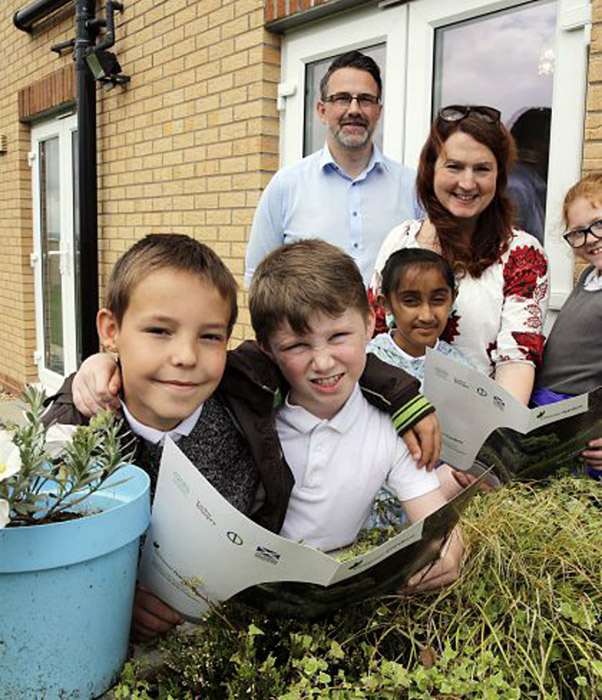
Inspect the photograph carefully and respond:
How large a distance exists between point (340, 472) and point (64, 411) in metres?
0.50

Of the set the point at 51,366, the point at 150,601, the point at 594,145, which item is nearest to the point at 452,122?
the point at 594,145

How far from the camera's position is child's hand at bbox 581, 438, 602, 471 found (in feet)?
5.16

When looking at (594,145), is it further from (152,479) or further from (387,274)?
(152,479)

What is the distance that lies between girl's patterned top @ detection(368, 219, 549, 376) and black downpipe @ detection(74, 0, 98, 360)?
3841 millimetres

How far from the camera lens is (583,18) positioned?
2461 millimetres

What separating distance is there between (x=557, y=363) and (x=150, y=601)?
130 cm

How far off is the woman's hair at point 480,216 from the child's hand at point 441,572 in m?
1.08

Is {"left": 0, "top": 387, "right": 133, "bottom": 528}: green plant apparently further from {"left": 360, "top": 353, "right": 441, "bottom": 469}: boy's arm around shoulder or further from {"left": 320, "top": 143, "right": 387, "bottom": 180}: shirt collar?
{"left": 320, "top": 143, "right": 387, "bottom": 180}: shirt collar

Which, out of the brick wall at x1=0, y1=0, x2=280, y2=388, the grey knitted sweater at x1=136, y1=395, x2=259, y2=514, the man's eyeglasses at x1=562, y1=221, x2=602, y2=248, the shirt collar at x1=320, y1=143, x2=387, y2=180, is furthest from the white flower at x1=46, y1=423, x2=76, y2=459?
the brick wall at x1=0, y1=0, x2=280, y2=388

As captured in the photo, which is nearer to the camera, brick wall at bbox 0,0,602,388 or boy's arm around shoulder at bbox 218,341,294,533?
boy's arm around shoulder at bbox 218,341,294,533

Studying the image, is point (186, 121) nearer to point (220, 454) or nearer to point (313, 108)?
point (313, 108)

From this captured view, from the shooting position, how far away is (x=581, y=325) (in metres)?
1.83

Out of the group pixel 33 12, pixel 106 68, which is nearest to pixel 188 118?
pixel 106 68

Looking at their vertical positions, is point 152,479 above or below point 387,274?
below
